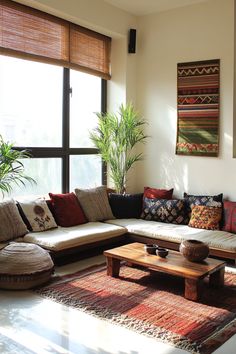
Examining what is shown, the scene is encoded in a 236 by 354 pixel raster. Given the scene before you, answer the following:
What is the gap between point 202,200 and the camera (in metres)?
5.00

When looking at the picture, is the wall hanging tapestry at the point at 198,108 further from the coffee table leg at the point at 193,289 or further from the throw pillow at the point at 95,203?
the coffee table leg at the point at 193,289

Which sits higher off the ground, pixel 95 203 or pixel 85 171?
pixel 85 171

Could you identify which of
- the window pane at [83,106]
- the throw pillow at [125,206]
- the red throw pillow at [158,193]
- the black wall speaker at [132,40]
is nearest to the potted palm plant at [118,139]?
the window pane at [83,106]

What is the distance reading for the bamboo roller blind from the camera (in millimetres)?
4457

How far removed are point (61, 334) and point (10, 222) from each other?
1606 millimetres

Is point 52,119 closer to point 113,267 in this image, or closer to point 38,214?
point 38,214

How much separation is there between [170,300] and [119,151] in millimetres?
2613

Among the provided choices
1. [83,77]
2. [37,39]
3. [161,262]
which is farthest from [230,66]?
[161,262]

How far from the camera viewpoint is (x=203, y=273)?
3.29 m

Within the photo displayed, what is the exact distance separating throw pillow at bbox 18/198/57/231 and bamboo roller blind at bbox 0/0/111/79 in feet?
5.47

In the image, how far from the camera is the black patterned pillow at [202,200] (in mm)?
4906

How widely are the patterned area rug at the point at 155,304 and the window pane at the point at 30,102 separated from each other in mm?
1825

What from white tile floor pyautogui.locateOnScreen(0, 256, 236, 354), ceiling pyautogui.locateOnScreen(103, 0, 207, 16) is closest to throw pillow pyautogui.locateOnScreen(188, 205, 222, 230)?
white tile floor pyautogui.locateOnScreen(0, 256, 236, 354)

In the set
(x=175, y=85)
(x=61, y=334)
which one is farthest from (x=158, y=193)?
(x=61, y=334)
